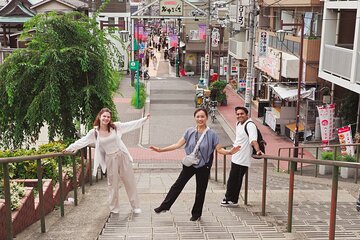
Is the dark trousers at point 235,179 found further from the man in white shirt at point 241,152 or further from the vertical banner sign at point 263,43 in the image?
the vertical banner sign at point 263,43

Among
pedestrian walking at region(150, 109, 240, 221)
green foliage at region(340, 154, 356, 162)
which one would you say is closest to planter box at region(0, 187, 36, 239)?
pedestrian walking at region(150, 109, 240, 221)

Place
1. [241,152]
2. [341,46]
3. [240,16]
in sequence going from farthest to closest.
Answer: [240,16] < [341,46] < [241,152]

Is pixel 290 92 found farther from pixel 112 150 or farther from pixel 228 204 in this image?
pixel 112 150

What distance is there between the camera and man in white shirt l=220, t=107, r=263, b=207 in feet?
23.6

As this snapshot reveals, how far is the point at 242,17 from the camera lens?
99.6 ft

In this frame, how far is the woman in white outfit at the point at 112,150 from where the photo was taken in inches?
261

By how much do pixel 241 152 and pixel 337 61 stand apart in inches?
468

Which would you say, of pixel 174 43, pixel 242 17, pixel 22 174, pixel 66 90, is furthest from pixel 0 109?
pixel 174 43

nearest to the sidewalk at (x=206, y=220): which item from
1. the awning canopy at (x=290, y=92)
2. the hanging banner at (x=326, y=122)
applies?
the hanging banner at (x=326, y=122)

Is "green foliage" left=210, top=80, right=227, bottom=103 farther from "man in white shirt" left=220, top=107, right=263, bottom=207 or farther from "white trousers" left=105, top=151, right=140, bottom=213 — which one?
"white trousers" left=105, top=151, right=140, bottom=213

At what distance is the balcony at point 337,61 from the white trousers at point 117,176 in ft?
39.3

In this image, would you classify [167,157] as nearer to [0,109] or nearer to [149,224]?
[0,109]

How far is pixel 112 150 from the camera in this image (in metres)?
6.71

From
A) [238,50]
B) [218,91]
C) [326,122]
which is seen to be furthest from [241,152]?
[238,50]
